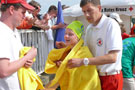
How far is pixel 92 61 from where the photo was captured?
7.30ft

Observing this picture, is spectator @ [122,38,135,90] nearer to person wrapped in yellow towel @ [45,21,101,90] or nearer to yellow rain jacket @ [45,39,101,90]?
person wrapped in yellow towel @ [45,21,101,90]

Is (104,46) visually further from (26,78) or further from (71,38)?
(26,78)

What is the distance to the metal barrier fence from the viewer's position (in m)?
5.37

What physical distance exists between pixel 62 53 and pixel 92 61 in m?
0.53

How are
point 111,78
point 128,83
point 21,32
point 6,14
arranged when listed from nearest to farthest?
point 6,14
point 111,78
point 128,83
point 21,32

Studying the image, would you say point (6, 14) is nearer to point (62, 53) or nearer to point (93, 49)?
point (62, 53)

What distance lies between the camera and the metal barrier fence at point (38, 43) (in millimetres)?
5368

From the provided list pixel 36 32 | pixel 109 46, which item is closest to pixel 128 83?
pixel 109 46

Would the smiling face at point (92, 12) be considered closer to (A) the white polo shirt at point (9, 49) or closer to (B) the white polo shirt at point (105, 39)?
(B) the white polo shirt at point (105, 39)

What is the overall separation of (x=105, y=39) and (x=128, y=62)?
5.66 ft

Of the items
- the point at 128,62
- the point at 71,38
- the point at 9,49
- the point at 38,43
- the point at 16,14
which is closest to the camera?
the point at 9,49

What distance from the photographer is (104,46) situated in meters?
2.35

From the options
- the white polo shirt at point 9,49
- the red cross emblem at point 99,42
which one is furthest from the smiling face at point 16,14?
the red cross emblem at point 99,42

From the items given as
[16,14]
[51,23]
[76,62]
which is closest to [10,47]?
[16,14]
